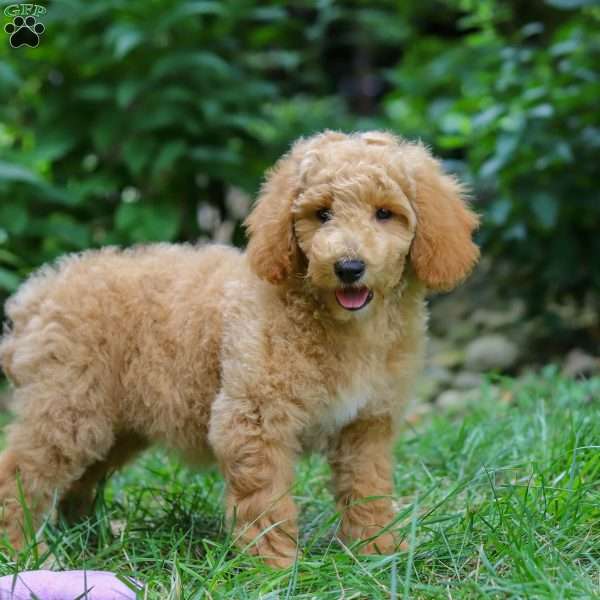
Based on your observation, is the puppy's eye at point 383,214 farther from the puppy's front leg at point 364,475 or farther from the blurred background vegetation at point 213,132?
the blurred background vegetation at point 213,132

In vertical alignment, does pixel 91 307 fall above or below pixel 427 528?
above

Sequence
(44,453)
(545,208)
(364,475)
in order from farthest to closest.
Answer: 1. (545,208)
2. (44,453)
3. (364,475)

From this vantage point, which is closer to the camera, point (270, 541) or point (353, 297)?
point (353, 297)

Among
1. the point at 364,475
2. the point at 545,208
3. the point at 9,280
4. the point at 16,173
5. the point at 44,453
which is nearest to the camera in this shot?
the point at 364,475

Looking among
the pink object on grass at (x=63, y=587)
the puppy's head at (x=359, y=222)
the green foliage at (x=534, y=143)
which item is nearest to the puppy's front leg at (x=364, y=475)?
the puppy's head at (x=359, y=222)

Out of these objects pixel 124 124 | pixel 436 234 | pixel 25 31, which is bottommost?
pixel 124 124

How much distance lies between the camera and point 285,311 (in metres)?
3.49

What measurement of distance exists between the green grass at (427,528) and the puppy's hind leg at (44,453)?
0.16 m

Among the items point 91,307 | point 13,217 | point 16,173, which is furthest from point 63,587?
point 13,217

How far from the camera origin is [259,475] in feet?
11.1

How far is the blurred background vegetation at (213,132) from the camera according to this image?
6535 millimetres

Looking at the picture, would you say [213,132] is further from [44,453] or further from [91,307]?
[44,453]

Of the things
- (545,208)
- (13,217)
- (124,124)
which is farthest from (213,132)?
(545,208)

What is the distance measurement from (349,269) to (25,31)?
448 cm
